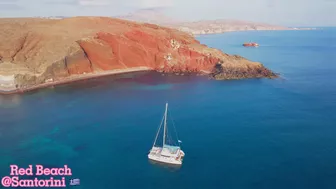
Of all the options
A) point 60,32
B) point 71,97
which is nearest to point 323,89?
point 71,97

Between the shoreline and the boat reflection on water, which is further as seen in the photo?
the shoreline

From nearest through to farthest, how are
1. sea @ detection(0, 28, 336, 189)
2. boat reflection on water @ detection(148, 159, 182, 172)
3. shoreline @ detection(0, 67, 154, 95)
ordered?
sea @ detection(0, 28, 336, 189) → boat reflection on water @ detection(148, 159, 182, 172) → shoreline @ detection(0, 67, 154, 95)

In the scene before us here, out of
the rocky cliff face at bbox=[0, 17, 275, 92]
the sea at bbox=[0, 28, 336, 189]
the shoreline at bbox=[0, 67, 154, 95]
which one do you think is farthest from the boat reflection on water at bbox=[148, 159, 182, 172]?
the rocky cliff face at bbox=[0, 17, 275, 92]

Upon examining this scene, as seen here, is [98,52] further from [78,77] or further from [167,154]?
[167,154]

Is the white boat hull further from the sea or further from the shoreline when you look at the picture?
the shoreline

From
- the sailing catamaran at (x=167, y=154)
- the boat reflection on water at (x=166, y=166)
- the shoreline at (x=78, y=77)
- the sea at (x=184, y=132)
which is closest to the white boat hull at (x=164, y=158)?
the sailing catamaran at (x=167, y=154)
